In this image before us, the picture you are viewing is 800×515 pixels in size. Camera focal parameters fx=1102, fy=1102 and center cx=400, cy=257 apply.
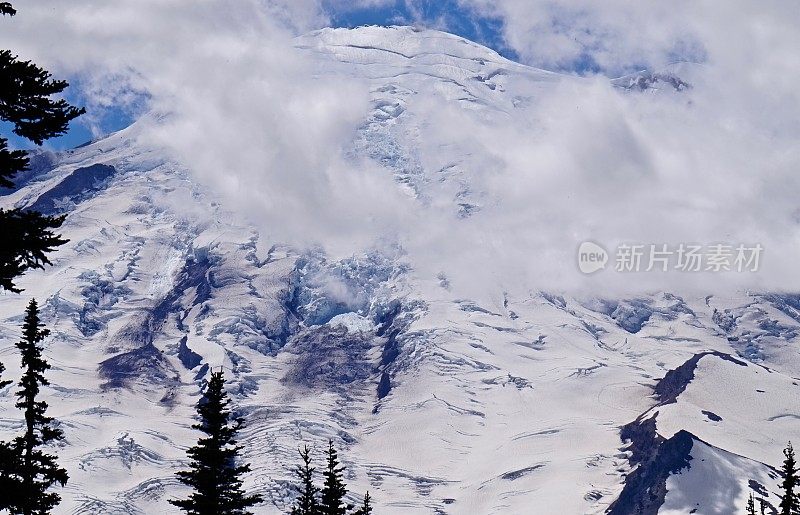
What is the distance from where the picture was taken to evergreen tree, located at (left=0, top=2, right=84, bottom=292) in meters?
19.7

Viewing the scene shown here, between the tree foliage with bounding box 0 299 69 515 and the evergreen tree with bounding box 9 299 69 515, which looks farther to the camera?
the evergreen tree with bounding box 9 299 69 515

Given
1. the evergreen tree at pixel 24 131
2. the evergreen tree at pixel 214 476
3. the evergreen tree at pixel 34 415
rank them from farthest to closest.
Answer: the evergreen tree at pixel 214 476 < the evergreen tree at pixel 34 415 < the evergreen tree at pixel 24 131

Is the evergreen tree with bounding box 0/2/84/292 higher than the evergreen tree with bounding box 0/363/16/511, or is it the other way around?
the evergreen tree with bounding box 0/2/84/292

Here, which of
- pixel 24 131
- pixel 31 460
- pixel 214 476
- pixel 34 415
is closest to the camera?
pixel 24 131

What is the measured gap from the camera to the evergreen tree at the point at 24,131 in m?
19.7

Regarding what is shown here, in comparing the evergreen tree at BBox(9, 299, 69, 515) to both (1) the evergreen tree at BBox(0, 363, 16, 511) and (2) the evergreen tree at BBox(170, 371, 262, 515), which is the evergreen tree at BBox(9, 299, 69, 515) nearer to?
(2) the evergreen tree at BBox(170, 371, 262, 515)

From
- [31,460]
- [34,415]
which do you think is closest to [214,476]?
[31,460]

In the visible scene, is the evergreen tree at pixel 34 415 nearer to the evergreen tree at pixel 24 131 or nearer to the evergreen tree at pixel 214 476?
the evergreen tree at pixel 214 476

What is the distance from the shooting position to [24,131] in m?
20.4

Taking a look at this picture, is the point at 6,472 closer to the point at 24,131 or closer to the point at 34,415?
the point at 24,131

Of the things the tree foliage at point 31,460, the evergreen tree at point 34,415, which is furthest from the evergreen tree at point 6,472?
the evergreen tree at point 34,415

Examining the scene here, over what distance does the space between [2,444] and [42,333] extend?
490 inches

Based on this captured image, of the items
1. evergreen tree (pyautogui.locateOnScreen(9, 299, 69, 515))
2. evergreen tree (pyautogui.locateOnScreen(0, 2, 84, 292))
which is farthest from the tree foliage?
evergreen tree (pyautogui.locateOnScreen(0, 2, 84, 292))

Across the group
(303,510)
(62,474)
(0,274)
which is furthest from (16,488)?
(303,510)
